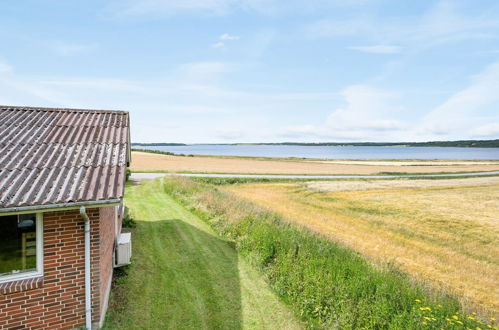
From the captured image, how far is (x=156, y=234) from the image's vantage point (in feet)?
45.1

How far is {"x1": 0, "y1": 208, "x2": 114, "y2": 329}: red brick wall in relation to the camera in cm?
571

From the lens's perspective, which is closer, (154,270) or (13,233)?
(13,233)

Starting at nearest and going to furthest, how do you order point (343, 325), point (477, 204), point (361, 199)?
point (343, 325) → point (477, 204) → point (361, 199)

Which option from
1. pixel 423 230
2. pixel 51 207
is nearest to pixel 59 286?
pixel 51 207

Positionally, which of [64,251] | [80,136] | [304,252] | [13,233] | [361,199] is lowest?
[361,199]

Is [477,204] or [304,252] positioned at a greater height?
[304,252]

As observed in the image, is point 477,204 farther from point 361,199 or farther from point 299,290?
point 299,290

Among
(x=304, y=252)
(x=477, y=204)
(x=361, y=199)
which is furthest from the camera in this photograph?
(x=361, y=199)

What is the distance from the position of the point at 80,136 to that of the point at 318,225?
15.5 meters

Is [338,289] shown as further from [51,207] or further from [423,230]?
[423,230]

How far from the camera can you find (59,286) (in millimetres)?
6113

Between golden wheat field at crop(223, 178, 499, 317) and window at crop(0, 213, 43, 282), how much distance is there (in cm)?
1038

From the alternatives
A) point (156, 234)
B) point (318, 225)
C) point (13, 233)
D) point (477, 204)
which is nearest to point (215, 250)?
point (156, 234)

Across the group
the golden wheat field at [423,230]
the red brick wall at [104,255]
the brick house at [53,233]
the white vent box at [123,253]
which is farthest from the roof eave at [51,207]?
the golden wheat field at [423,230]
